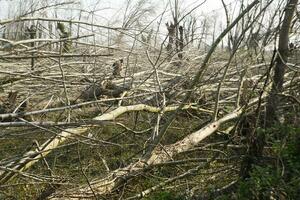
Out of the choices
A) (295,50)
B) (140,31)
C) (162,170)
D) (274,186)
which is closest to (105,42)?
(140,31)

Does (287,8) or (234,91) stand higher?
(287,8)

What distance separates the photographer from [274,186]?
108 inches

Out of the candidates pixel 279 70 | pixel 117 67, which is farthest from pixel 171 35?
pixel 279 70

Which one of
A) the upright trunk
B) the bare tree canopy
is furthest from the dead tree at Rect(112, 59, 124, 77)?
the upright trunk

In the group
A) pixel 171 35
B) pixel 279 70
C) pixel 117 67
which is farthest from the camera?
pixel 117 67

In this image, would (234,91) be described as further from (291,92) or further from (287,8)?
(287,8)

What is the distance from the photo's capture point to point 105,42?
13.5 ft

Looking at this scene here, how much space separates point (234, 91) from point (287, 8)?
269 centimetres

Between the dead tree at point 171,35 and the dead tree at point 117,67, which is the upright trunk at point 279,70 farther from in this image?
the dead tree at point 117,67

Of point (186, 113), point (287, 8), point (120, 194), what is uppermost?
point (287, 8)

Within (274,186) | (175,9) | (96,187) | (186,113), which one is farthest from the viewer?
(186,113)

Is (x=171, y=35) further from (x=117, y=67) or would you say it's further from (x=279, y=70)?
(x=279, y=70)

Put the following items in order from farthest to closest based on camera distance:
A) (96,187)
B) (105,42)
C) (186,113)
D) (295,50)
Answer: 1. (186,113)
2. (105,42)
3. (295,50)
4. (96,187)

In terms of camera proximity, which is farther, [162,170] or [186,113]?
[186,113]
